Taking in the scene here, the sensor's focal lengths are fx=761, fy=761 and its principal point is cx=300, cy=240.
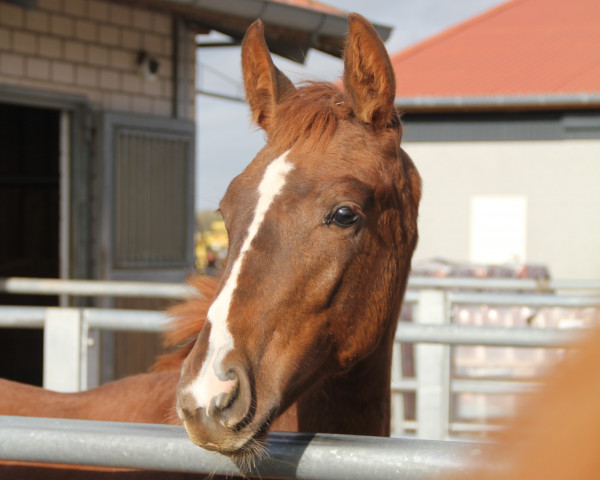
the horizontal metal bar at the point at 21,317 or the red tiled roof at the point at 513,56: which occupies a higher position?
the red tiled roof at the point at 513,56

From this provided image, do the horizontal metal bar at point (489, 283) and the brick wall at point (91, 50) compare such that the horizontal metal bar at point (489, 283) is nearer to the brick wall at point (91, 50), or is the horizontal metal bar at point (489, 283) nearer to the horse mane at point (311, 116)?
the brick wall at point (91, 50)

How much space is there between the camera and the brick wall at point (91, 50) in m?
6.00

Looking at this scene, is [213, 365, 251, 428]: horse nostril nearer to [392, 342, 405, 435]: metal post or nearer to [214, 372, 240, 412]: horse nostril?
[214, 372, 240, 412]: horse nostril

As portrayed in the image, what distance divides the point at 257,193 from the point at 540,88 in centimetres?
1412

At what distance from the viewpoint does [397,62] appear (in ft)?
58.3

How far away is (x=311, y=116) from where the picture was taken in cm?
199

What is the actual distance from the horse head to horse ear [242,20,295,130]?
2 centimetres

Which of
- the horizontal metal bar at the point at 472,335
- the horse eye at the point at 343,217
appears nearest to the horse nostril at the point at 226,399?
the horse eye at the point at 343,217

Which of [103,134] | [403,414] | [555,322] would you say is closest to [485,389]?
[403,414]

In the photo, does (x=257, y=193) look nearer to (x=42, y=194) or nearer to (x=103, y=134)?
(x=103, y=134)

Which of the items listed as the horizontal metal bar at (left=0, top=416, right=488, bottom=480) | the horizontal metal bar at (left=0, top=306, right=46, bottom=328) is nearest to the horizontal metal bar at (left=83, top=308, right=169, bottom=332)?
the horizontal metal bar at (left=0, top=306, right=46, bottom=328)

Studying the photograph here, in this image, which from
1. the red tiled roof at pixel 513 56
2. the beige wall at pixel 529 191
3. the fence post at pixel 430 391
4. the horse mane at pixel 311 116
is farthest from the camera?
the red tiled roof at pixel 513 56

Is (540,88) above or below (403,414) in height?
above

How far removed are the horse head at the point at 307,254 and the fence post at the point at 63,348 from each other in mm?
1417
